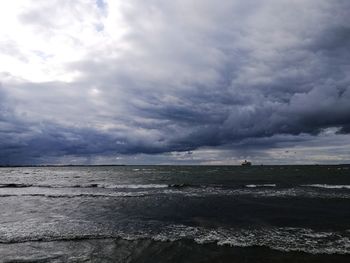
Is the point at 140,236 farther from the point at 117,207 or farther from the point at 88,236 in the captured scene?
the point at 117,207

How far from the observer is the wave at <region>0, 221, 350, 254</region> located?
1466cm

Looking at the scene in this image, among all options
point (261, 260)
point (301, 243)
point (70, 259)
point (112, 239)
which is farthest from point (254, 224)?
point (70, 259)

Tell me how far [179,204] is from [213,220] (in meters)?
8.06

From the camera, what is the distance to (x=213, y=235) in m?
16.7

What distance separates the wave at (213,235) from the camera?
14.7 meters

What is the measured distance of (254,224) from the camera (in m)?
19.8

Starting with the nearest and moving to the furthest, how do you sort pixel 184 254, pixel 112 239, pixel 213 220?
pixel 184 254 < pixel 112 239 < pixel 213 220

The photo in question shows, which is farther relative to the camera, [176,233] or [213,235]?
[176,233]

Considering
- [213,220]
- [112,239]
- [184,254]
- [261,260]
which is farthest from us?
[213,220]

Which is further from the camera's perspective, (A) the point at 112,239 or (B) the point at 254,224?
(B) the point at 254,224

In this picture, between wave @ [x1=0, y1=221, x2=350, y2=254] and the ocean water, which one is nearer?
the ocean water

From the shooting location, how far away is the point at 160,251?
1391 cm

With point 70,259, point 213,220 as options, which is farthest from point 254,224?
point 70,259

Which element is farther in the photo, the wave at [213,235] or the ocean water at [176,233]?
the wave at [213,235]
